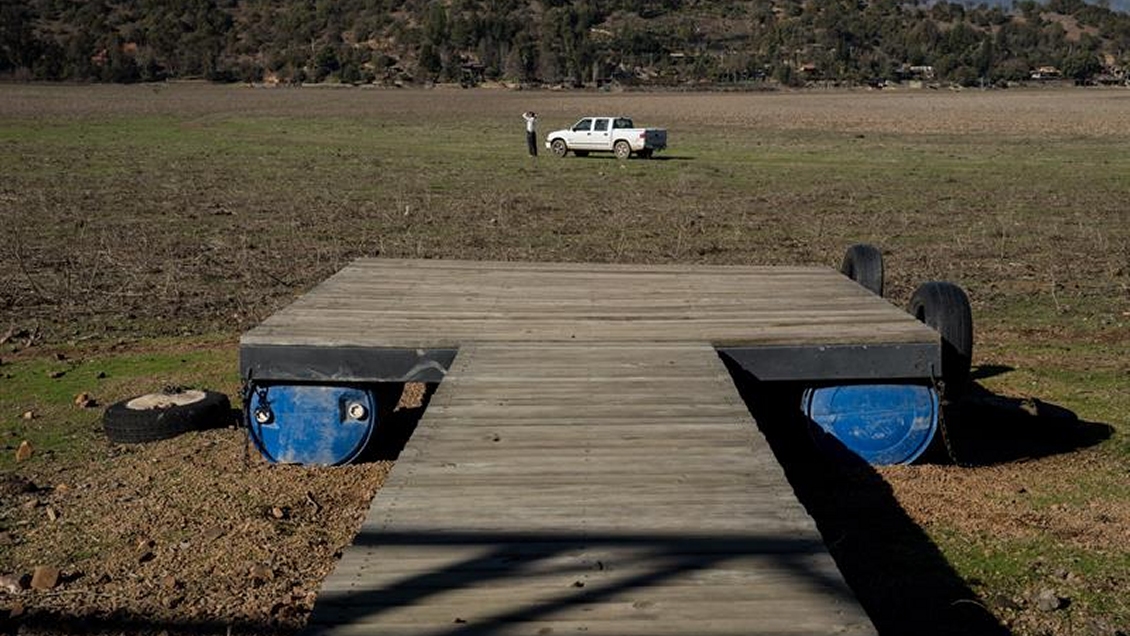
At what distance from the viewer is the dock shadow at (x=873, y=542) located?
250 inches

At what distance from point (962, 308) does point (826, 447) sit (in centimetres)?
201

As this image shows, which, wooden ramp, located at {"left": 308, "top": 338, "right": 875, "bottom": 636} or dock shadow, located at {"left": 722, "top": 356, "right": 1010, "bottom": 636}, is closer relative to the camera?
wooden ramp, located at {"left": 308, "top": 338, "right": 875, "bottom": 636}

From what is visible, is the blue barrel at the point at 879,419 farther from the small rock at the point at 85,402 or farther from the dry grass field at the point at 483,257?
the small rock at the point at 85,402

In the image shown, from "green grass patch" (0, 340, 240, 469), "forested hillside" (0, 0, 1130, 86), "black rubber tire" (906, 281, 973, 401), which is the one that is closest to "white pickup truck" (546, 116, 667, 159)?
"green grass patch" (0, 340, 240, 469)

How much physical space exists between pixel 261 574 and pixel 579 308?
3.73 metres

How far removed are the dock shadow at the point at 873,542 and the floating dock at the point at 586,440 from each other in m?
0.65

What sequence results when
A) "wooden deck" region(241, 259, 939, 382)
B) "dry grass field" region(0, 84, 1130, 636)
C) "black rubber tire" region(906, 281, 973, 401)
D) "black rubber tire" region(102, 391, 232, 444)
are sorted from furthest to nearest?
"black rubber tire" region(906, 281, 973, 401) → "black rubber tire" region(102, 391, 232, 444) → "wooden deck" region(241, 259, 939, 382) → "dry grass field" region(0, 84, 1130, 636)

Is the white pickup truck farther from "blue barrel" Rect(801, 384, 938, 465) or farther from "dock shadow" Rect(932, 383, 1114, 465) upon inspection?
"blue barrel" Rect(801, 384, 938, 465)

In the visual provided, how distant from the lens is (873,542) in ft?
24.2

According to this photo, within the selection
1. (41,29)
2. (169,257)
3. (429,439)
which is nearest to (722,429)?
(429,439)

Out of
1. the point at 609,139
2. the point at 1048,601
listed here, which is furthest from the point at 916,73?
the point at 1048,601

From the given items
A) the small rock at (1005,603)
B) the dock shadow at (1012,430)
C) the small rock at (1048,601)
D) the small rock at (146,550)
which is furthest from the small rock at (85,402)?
the small rock at (1048,601)

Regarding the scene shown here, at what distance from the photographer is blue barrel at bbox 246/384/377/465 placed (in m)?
8.38

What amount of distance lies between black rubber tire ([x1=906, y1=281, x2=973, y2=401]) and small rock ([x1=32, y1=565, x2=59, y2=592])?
604cm
